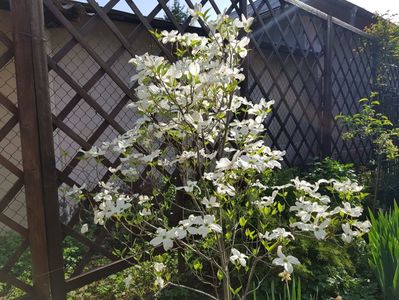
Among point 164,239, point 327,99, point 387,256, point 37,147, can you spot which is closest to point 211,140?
point 164,239

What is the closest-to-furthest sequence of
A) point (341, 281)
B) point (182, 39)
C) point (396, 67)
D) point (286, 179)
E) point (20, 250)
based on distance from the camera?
point (182, 39)
point (20, 250)
point (341, 281)
point (286, 179)
point (396, 67)

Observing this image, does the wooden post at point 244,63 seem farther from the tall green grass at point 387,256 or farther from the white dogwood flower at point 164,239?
the white dogwood flower at point 164,239

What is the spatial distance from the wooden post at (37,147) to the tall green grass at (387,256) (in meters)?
1.65

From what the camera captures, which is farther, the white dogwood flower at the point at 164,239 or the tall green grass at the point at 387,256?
the tall green grass at the point at 387,256

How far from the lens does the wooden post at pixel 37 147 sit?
5.25ft

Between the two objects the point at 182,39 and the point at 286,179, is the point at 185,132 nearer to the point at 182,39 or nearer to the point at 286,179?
the point at 182,39

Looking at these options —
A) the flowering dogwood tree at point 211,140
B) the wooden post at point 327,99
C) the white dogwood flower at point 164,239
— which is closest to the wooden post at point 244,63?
the flowering dogwood tree at point 211,140

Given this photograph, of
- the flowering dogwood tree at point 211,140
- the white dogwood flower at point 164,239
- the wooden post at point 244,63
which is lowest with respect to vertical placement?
the white dogwood flower at point 164,239

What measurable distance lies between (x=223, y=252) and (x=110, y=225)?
959 millimetres

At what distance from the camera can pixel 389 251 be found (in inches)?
71.4

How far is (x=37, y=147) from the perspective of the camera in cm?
164

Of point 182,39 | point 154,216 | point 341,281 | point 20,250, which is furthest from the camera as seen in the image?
point 341,281

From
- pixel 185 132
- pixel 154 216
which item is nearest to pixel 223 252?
pixel 154 216

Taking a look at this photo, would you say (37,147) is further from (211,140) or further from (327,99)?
(327,99)
